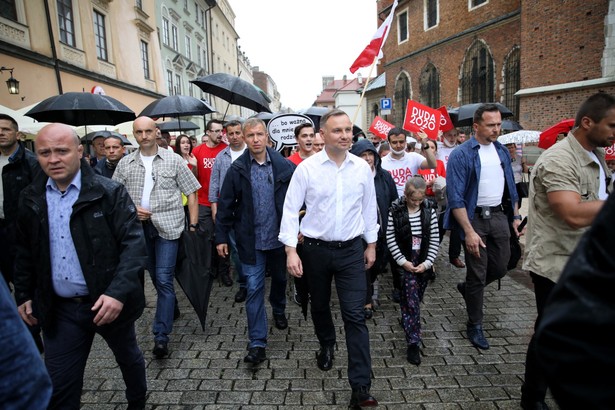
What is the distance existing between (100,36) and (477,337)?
65.0 ft

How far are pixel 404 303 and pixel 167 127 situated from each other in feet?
36.3

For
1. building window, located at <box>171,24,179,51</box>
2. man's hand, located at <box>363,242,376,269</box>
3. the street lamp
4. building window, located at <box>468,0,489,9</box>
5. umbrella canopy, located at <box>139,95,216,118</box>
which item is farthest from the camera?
building window, located at <box>171,24,179,51</box>

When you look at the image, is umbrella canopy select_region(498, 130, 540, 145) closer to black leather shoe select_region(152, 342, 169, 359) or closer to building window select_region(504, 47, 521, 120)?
black leather shoe select_region(152, 342, 169, 359)

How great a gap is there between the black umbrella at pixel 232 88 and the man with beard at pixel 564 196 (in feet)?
15.8

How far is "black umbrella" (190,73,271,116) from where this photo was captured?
6517mm

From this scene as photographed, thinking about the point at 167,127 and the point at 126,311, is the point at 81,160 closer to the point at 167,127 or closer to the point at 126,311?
the point at 126,311

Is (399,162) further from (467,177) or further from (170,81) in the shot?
(170,81)

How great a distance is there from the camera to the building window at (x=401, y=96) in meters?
31.6

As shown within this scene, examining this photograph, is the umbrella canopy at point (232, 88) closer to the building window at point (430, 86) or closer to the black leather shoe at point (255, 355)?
the black leather shoe at point (255, 355)

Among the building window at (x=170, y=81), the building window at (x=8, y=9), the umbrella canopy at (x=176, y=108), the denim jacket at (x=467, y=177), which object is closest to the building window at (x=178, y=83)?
the building window at (x=170, y=81)

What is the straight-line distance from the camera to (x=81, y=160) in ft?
8.44

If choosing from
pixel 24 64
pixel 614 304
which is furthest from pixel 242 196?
pixel 24 64

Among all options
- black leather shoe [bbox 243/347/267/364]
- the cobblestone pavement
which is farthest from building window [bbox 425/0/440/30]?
black leather shoe [bbox 243/347/267/364]

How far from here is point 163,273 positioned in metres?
3.93
